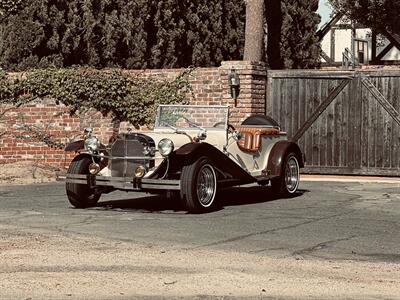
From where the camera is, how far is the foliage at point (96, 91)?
19.0 m

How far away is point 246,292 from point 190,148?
4.82 meters

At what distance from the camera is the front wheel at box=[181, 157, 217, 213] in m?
10.8

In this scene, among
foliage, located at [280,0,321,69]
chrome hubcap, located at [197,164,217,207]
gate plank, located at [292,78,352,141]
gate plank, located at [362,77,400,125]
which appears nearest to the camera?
chrome hubcap, located at [197,164,217,207]

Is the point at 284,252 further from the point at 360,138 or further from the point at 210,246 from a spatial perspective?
the point at 360,138

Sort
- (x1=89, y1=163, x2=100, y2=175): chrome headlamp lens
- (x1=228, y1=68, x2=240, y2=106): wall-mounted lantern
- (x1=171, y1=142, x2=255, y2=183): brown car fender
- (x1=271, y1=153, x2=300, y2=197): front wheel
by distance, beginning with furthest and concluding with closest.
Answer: (x1=228, y1=68, x2=240, y2=106): wall-mounted lantern, (x1=271, y1=153, x2=300, y2=197): front wheel, (x1=89, y1=163, x2=100, y2=175): chrome headlamp lens, (x1=171, y1=142, x2=255, y2=183): brown car fender

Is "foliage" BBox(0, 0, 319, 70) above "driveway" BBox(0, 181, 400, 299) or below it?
above

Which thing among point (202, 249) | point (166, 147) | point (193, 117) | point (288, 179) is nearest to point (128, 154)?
point (166, 147)

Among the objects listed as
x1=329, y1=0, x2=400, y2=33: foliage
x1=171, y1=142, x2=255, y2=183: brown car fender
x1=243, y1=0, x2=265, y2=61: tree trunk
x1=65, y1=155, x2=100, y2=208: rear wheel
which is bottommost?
x1=65, y1=155, x2=100, y2=208: rear wheel

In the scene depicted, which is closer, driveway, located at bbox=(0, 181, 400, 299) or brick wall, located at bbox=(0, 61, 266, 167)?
driveway, located at bbox=(0, 181, 400, 299)

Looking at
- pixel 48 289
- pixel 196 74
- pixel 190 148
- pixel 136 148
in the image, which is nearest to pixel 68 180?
pixel 136 148

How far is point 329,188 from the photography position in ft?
50.4

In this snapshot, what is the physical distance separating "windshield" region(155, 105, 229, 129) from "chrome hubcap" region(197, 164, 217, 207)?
4.03 ft

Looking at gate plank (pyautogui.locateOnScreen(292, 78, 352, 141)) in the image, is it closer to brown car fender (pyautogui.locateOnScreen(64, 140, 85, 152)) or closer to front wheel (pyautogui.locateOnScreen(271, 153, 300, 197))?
front wheel (pyautogui.locateOnScreen(271, 153, 300, 197))

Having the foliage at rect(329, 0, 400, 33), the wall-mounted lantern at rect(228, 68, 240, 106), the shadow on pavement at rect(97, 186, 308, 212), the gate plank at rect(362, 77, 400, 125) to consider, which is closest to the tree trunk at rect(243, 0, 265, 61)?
the wall-mounted lantern at rect(228, 68, 240, 106)
